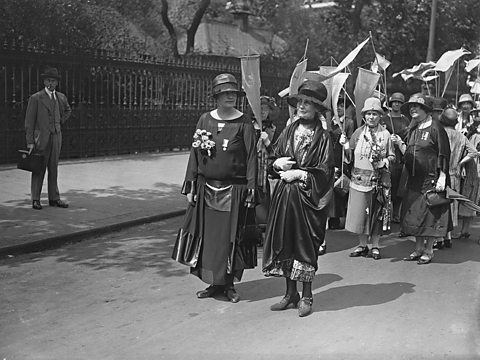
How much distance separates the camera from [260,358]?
14.7 feet

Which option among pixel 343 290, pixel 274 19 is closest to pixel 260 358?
pixel 343 290

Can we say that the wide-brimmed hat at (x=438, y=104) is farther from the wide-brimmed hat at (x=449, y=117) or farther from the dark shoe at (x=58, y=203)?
the dark shoe at (x=58, y=203)

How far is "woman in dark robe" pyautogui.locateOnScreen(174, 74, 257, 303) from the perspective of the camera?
18.6 ft

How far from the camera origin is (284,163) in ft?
17.9

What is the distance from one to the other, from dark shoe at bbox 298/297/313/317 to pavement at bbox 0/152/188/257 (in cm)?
352

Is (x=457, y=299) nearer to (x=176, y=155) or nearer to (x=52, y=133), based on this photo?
(x=52, y=133)

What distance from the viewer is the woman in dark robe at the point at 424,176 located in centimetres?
737

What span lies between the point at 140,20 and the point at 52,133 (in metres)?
13.4

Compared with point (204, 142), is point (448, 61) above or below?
above

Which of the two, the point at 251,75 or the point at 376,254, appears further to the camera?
the point at 376,254

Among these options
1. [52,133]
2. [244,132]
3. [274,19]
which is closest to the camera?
[244,132]

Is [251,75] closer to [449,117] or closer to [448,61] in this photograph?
[449,117]

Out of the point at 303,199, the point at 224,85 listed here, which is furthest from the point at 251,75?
the point at 303,199

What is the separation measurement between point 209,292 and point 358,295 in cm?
140
